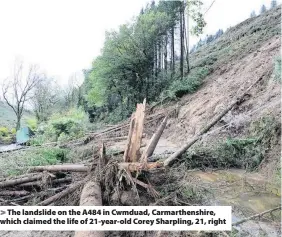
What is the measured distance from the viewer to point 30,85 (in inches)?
1431

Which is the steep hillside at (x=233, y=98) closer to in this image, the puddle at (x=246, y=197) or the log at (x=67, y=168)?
the puddle at (x=246, y=197)

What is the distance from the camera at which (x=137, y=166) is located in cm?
503

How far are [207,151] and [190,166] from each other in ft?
2.49

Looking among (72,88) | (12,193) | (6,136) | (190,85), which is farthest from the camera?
(72,88)

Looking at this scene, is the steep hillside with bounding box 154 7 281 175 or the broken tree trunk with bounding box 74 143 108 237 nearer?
the broken tree trunk with bounding box 74 143 108 237

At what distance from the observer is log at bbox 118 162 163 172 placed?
4977mm

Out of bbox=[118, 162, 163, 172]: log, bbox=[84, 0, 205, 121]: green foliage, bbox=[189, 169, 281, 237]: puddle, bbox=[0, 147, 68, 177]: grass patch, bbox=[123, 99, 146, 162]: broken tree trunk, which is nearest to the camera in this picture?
bbox=[189, 169, 281, 237]: puddle

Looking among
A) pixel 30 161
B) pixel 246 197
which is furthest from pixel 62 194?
pixel 246 197

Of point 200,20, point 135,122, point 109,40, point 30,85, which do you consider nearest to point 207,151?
point 135,122

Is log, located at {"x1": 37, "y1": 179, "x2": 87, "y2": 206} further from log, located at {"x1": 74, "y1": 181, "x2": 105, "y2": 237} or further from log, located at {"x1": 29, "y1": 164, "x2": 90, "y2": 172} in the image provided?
log, located at {"x1": 29, "y1": 164, "x2": 90, "y2": 172}

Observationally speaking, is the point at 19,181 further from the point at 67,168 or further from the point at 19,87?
the point at 19,87

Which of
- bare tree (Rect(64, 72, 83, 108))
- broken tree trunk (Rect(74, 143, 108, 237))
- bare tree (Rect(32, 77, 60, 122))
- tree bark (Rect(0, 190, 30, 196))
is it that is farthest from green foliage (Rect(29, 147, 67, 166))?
bare tree (Rect(64, 72, 83, 108))

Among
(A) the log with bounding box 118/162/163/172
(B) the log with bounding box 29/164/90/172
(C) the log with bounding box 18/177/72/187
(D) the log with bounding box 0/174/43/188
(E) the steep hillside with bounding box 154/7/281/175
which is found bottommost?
(C) the log with bounding box 18/177/72/187

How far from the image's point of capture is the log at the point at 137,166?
4977 mm
